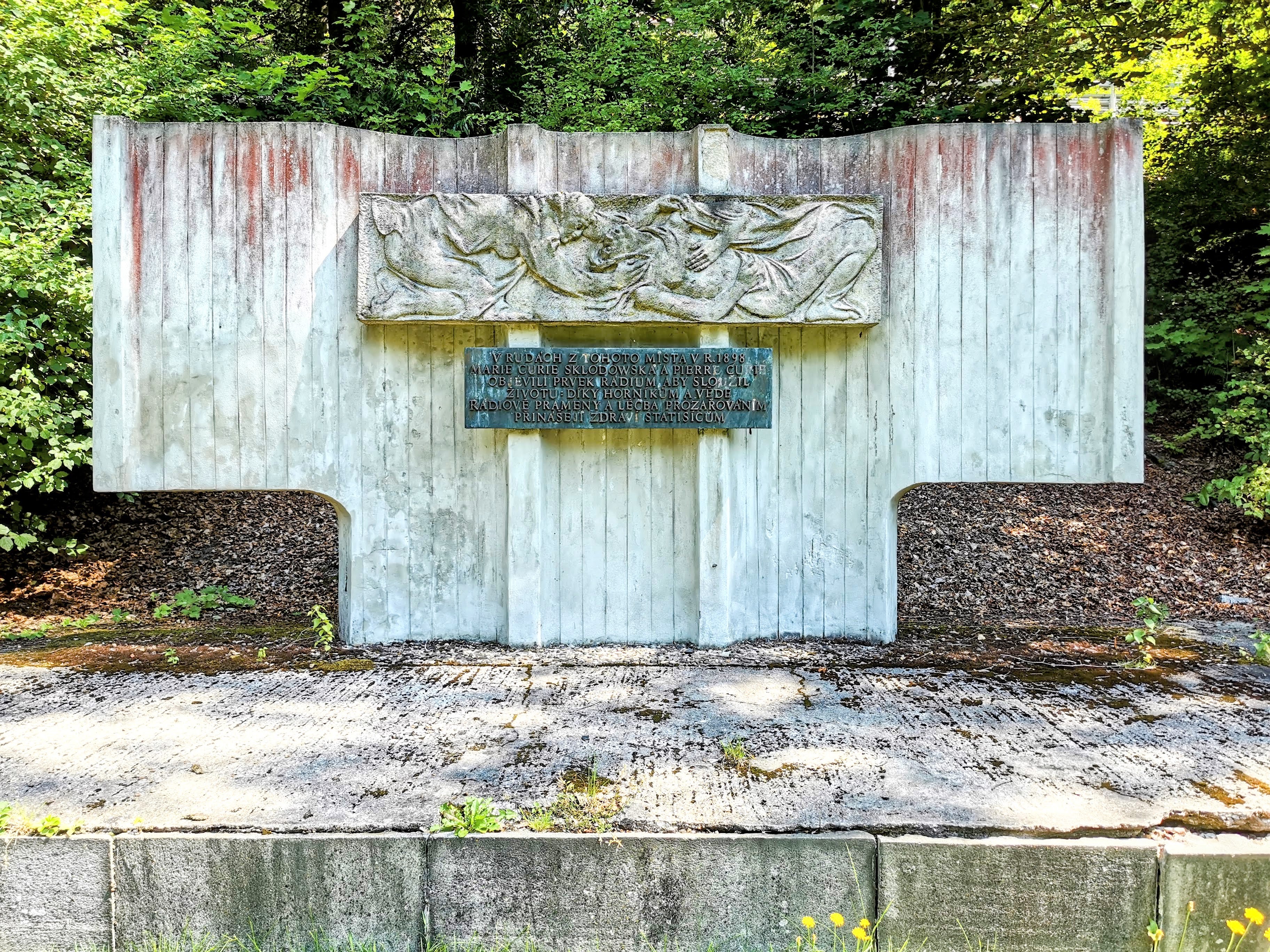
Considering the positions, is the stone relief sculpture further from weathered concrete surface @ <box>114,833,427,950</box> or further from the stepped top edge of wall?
weathered concrete surface @ <box>114,833,427,950</box>

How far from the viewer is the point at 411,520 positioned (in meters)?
5.77

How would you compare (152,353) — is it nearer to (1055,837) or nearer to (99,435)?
→ (99,435)

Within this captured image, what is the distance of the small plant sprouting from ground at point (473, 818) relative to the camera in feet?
9.75

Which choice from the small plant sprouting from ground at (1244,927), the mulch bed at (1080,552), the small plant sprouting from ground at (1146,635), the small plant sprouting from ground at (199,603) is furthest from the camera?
the mulch bed at (1080,552)

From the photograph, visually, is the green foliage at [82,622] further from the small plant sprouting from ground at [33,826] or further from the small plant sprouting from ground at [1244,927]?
the small plant sprouting from ground at [1244,927]

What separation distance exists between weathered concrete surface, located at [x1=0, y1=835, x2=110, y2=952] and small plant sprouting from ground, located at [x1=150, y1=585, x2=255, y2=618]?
4127mm

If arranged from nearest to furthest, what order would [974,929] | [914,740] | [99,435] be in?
[974,929] → [914,740] → [99,435]

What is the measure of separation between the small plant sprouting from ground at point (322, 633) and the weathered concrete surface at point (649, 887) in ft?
10.2

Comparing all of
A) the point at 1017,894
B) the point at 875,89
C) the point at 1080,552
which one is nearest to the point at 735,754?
the point at 1017,894

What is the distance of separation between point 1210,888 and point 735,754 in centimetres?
171

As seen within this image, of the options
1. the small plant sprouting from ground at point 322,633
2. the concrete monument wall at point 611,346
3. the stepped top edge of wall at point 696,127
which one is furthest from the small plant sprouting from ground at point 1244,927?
the small plant sprouting from ground at point 322,633

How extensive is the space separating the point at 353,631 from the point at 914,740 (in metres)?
3.68

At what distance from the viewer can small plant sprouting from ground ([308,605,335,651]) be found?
5.75m

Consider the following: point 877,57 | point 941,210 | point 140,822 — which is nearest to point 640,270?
point 941,210
